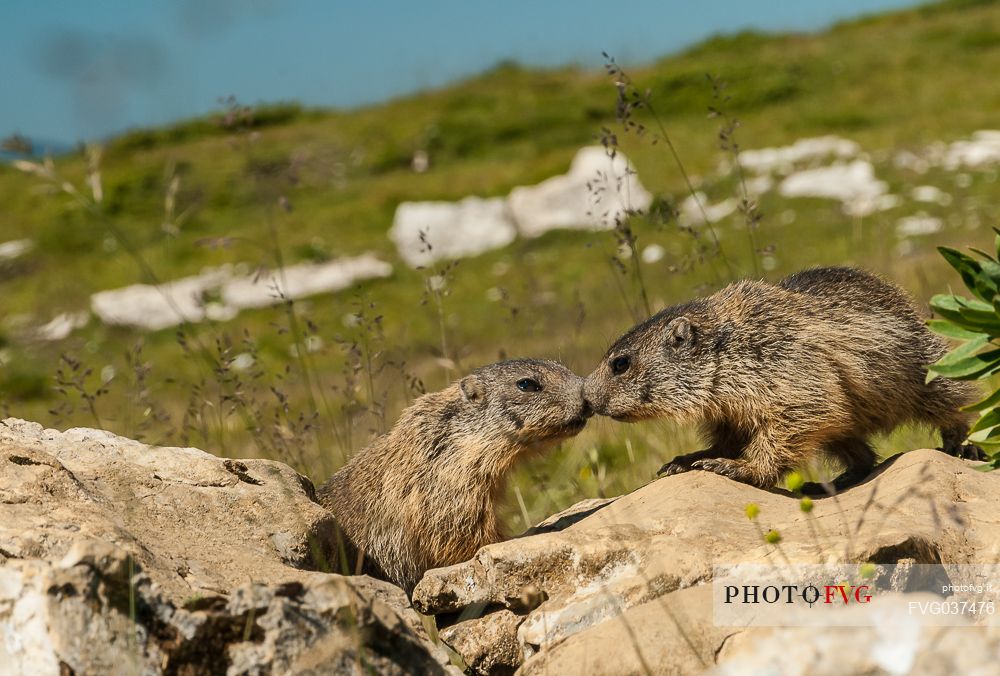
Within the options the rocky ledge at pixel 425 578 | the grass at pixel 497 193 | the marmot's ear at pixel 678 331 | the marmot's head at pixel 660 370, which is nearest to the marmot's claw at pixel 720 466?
the rocky ledge at pixel 425 578

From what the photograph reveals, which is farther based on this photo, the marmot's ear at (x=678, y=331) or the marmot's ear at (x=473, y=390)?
the marmot's ear at (x=473, y=390)

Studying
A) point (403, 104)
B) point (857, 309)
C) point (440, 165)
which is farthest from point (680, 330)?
point (403, 104)

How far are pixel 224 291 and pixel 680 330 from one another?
1557 cm

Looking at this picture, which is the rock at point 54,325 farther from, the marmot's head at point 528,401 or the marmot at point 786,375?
the marmot at point 786,375

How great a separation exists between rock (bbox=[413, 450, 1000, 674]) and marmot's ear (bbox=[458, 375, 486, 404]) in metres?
1.43

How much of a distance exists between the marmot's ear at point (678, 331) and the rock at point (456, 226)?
1499 centimetres

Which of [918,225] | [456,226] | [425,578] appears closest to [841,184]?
[918,225]

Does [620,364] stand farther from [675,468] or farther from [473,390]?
[473,390]

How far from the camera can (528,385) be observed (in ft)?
21.7

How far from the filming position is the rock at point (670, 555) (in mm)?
3963

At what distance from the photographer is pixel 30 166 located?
4.83m

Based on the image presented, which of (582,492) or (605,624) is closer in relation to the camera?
(605,624)

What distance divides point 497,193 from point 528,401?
1753 cm

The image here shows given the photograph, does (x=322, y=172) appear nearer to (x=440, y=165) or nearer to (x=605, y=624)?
(x=605, y=624)
